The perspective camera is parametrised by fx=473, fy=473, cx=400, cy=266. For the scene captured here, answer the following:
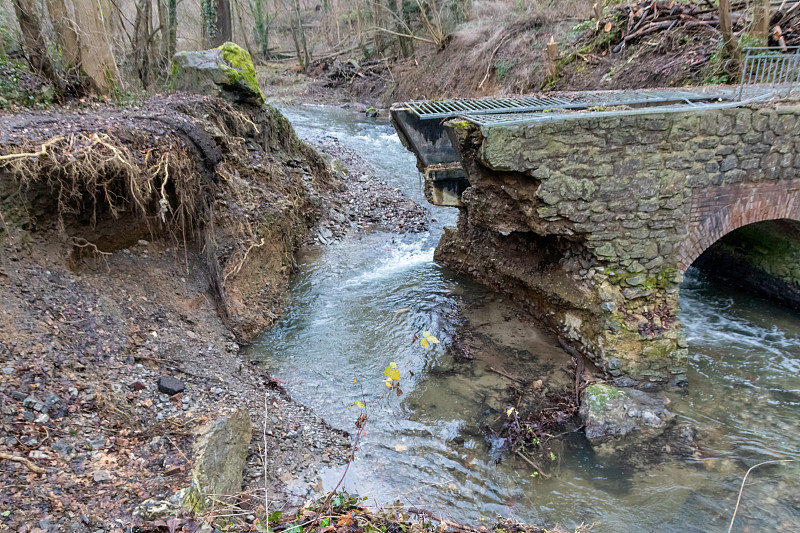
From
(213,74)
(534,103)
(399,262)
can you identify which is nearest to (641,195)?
(534,103)

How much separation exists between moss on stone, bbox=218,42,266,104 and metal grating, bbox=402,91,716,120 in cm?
365

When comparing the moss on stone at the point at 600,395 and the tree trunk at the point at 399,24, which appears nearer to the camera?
the moss on stone at the point at 600,395

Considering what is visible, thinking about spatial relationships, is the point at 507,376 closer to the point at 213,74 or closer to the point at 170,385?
the point at 170,385

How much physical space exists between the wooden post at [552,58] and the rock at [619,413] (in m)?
10.8

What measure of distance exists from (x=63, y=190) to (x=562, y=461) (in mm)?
5760

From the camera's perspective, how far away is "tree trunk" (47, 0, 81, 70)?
22.0 feet

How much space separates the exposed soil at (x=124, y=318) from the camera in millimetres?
3314

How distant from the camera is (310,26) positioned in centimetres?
3161

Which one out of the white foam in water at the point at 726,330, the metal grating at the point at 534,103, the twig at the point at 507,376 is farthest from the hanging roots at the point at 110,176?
the white foam in water at the point at 726,330

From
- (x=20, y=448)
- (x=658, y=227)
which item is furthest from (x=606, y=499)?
(x=20, y=448)

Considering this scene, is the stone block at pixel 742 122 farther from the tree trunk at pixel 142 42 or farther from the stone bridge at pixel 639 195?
the tree trunk at pixel 142 42

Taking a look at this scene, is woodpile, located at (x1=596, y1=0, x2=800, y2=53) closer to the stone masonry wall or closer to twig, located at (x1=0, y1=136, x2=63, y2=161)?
the stone masonry wall

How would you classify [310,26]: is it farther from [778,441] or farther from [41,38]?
[778,441]

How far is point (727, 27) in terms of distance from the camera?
8922 millimetres
